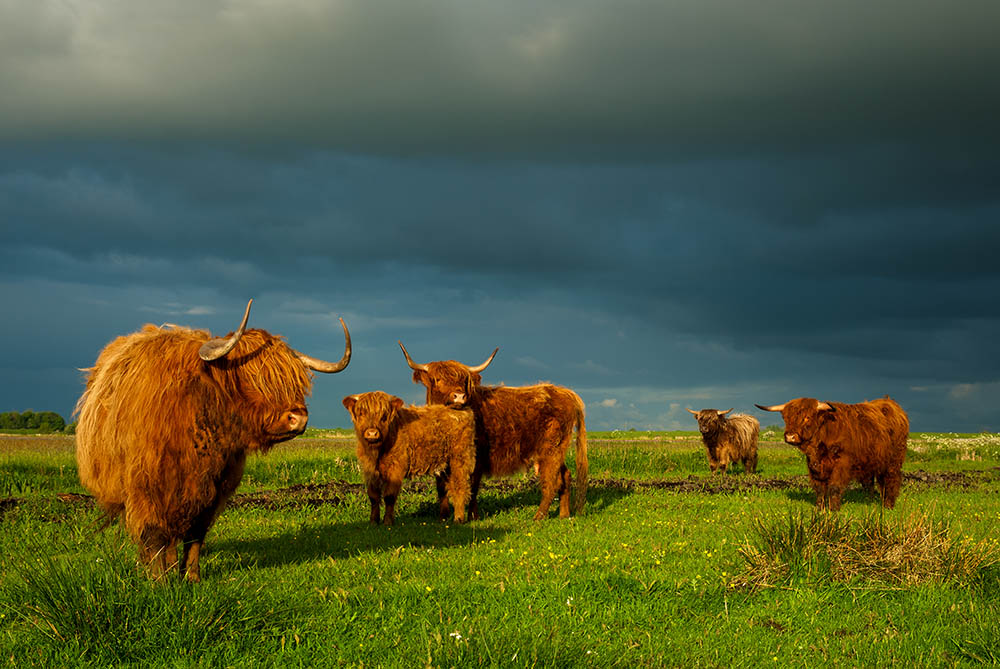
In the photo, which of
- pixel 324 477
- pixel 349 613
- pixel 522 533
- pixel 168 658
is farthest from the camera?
pixel 324 477

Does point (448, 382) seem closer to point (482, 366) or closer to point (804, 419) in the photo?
point (482, 366)

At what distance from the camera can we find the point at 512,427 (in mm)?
12891

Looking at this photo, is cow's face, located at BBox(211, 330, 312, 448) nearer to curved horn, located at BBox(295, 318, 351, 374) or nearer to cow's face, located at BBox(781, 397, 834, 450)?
curved horn, located at BBox(295, 318, 351, 374)

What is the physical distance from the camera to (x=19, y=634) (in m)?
5.23

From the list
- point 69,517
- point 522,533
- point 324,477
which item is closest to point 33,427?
point 324,477

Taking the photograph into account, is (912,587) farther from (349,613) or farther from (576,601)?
(349,613)

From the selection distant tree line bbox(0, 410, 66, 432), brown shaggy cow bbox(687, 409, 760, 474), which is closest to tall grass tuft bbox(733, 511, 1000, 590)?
brown shaggy cow bbox(687, 409, 760, 474)

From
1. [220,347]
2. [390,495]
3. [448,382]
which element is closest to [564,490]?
[448,382]

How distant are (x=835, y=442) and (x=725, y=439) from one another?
10518 mm

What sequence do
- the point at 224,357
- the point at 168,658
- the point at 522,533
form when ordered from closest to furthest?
the point at 168,658 → the point at 224,357 → the point at 522,533

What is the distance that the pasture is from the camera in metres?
5.08

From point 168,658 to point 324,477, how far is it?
14.7m

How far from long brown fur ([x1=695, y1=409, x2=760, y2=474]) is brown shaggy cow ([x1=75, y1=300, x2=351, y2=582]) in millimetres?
18275

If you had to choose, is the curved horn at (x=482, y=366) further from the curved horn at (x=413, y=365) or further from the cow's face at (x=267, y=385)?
the cow's face at (x=267, y=385)
